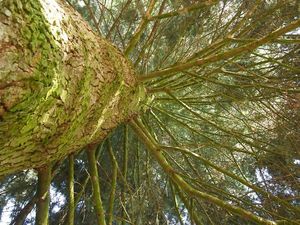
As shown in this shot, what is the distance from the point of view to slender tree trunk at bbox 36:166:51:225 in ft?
6.66

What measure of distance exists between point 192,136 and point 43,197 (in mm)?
1990

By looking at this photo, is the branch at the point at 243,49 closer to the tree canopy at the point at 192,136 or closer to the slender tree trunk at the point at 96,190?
the tree canopy at the point at 192,136

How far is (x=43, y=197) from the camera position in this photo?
2.12 metres

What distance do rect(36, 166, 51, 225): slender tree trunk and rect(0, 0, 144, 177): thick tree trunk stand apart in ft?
1.32

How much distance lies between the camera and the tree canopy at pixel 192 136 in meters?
2.26

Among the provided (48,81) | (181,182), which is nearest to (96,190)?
(181,182)

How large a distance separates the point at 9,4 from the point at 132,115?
64.8 inches

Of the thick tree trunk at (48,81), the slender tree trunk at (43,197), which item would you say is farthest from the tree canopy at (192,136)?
the thick tree trunk at (48,81)

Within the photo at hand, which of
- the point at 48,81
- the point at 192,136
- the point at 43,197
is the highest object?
the point at 192,136

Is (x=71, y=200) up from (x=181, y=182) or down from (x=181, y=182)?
up

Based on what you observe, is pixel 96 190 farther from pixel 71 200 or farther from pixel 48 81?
pixel 48 81

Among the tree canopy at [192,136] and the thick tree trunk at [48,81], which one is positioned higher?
the tree canopy at [192,136]

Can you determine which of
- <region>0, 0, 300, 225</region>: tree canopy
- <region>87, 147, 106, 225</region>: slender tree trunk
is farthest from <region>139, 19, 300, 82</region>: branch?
<region>87, 147, 106, 225</region>: slender tree trunk

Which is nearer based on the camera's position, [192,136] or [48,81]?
[48,81]
